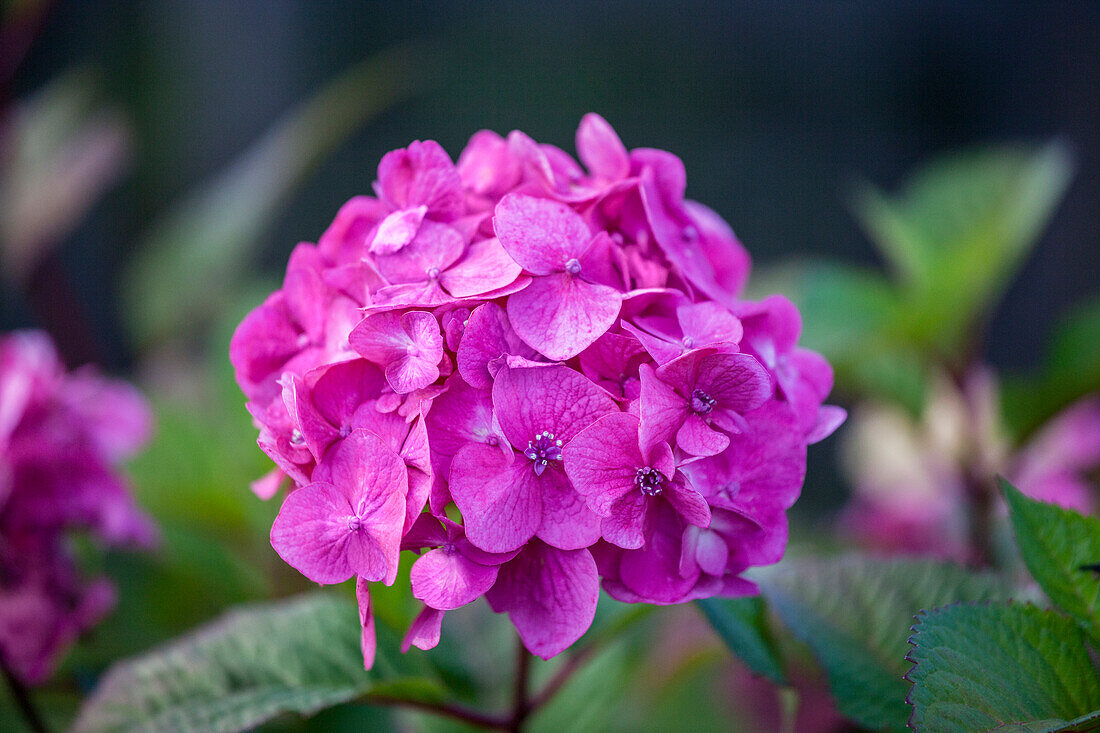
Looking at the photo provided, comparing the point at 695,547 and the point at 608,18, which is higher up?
the point at 608,18

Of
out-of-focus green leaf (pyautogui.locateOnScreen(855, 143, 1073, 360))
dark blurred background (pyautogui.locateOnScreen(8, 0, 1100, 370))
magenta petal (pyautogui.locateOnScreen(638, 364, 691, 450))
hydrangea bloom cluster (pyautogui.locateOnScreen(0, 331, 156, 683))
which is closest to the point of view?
magenta petal (pyautogui.locateOnScreen(638, 364, 691, 450))

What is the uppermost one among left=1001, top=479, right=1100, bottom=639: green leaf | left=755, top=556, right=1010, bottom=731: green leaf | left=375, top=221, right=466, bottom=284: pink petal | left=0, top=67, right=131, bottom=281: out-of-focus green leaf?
left=0, top=67, right=131, bottom=281: out-of-focus green leaf

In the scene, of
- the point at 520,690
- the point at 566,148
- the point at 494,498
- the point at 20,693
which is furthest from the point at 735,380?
the point at 566,148

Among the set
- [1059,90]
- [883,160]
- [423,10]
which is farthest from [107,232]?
[1059,90]

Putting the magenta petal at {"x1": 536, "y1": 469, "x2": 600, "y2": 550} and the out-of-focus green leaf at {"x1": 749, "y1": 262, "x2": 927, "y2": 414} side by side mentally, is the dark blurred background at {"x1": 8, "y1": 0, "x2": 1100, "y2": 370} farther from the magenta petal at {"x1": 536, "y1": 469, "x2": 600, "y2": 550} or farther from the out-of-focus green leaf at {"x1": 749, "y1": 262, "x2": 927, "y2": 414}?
the magenta petal at {"x1": 536, "y1": 469, "x2": 600, "y2": 550}

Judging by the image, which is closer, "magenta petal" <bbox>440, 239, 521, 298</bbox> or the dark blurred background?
"magenta petal" <bbox>440, 239, 521, 298</bbox>

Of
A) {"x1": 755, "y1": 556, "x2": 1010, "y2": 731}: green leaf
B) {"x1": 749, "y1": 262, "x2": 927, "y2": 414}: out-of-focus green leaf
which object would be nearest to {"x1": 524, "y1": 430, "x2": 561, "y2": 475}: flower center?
{"x1": 755, "y1": 556, "x2": 1010, "y2": 731}: green leaf

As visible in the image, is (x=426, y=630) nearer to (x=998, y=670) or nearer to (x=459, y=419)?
(x=459, y=419)

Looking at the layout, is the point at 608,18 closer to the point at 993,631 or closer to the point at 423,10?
the point at 423,10
